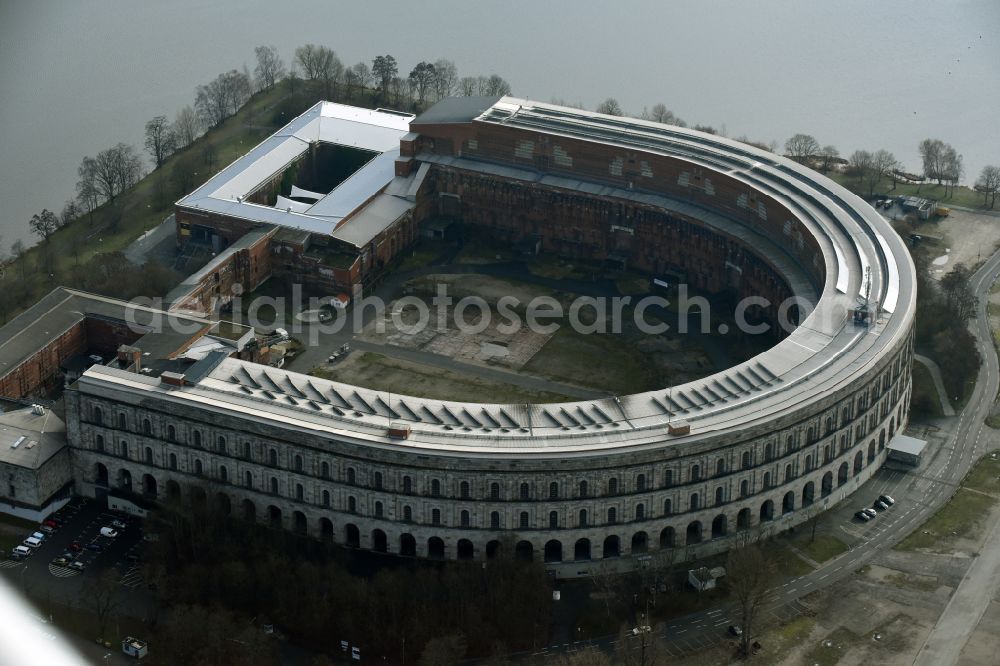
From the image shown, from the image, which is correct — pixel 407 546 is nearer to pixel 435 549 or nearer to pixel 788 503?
pixel 435 549

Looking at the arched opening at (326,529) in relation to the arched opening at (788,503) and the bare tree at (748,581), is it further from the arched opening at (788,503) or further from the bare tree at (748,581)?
the arched opening at (788,503)

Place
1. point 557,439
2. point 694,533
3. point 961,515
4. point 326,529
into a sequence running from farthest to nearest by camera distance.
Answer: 1. point 961,515
2. point 694,533
3. point 326,529
4. point 557,439

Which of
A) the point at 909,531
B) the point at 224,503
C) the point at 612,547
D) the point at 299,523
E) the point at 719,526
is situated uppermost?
the point at 909,531

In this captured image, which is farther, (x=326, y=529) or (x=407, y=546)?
(x=326, y=529)

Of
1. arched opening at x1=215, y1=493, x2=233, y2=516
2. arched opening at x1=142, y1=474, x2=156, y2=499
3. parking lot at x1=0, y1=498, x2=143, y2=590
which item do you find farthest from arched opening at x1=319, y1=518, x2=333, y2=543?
arched opening at x1=142, y1=474, x2=156, y2=499

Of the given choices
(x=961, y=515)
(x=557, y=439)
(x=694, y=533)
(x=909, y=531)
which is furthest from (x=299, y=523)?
(x=961, y=515)

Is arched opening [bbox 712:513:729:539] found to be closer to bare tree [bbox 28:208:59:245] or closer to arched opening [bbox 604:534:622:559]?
arched opening [bbox 604:534:622:559]

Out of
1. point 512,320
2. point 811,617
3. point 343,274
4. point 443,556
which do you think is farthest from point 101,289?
point 811,617
